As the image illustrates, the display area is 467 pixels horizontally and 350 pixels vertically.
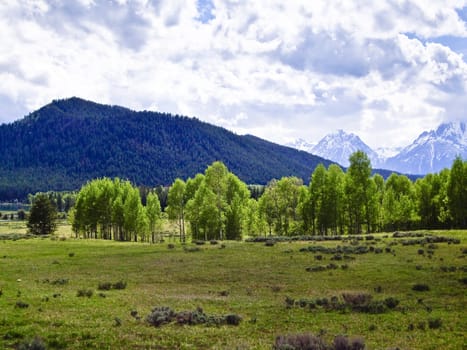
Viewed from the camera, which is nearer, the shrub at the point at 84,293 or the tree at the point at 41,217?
the shrub at the point at 84,293

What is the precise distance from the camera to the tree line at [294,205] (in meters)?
90.0

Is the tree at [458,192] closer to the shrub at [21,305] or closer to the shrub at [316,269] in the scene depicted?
the shrub at [316,269]

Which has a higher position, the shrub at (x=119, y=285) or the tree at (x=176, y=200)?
the tree at (x=176, y=200)

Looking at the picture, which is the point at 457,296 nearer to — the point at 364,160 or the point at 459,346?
the point at 459,346

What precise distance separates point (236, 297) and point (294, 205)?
80.9m

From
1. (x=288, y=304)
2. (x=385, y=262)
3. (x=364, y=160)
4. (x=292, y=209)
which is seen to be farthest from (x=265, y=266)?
(x=292, y=209)

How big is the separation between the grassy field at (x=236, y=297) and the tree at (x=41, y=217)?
63.7m

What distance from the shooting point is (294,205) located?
351 feet

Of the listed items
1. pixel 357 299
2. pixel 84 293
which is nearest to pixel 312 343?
pixel 357 299

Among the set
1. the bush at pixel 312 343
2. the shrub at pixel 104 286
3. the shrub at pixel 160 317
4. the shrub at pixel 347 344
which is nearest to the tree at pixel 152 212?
the shrub at pixel 104 286

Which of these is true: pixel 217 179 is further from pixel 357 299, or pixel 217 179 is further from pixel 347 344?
pixel 347 344

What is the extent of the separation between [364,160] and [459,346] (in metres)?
74.2

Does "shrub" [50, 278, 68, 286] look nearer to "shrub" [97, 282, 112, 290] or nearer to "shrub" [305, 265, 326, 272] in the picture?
"shrub" [97, 282, 112, 290]

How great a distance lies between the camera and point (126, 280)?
34.8m
